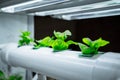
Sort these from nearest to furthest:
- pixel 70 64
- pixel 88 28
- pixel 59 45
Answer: pixel 70 64
pixel 59 45
pixel 88 28

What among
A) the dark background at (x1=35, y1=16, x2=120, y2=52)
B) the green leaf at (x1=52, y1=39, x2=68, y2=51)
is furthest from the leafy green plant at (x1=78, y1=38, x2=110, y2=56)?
the dark background at (x1=35, y1=16, x2=120, y2=52)

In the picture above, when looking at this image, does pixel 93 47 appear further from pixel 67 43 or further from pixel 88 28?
pixel 88 28

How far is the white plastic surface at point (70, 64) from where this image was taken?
2.44 feet

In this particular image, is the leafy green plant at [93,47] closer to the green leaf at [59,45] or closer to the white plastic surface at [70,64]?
the white plastic surface at [70,64]

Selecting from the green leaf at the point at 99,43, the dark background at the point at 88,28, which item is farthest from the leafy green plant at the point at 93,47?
the dark background at the point at 88,28

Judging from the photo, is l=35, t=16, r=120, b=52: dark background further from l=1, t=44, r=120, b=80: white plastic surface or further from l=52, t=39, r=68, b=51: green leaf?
l=52, t=39, r=68, b=51: green leaf

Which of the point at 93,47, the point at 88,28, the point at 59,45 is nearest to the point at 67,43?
the point at 59,45

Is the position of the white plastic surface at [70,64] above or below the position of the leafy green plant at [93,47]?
below

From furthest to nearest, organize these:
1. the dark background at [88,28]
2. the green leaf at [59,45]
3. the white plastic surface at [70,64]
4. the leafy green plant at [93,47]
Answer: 1. the dark background at [88,28]
2. the green leaf at [59,45]
3. the leafy green plant at [93,47]
4. the white plastic surface at [70,64]

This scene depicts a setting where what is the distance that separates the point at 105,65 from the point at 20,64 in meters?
0.71

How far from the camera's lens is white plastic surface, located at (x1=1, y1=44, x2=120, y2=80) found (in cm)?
74

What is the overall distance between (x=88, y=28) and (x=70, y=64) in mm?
1950

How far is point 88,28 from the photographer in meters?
2.78

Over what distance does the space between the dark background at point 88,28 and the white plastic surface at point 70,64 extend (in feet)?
3.37
